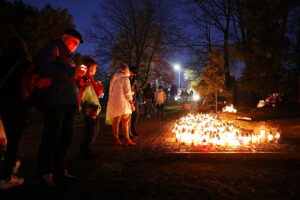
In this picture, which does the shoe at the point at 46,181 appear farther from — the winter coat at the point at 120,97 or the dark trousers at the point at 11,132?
the winter coat at the point at 120,97

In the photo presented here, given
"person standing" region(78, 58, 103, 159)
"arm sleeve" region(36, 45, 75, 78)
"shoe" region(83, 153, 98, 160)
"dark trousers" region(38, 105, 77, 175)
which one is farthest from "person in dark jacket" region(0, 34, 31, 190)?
"shoe" region(83, 153, 98, 160)

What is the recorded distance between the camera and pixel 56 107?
407 cm

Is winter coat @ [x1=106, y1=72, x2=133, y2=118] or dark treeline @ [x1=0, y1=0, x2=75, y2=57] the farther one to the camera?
Answer: dark treeline @ [x1=0, y1=0, x2=75, y2=57]

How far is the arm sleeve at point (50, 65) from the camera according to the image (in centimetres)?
402

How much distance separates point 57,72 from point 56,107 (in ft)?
1.52

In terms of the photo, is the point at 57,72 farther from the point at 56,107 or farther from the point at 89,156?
the point at 89,156

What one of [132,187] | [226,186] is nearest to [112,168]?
[132,187]

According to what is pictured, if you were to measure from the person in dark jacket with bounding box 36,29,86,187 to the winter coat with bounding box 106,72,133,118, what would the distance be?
2679 mm

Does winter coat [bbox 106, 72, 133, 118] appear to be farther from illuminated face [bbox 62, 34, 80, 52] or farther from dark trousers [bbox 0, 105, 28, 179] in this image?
dark trousers [bbox 0, 105, 28, 179]

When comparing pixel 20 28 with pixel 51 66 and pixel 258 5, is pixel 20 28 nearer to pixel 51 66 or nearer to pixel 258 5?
pixel 51 66

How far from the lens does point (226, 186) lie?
4102 millimetres

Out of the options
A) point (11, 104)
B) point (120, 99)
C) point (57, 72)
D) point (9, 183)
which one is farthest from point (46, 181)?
point (120, 99)

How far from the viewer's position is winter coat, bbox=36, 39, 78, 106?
4.04 m

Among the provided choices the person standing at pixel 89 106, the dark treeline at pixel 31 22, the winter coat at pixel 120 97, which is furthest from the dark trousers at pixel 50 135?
the dark treeline at pixel 31 22
